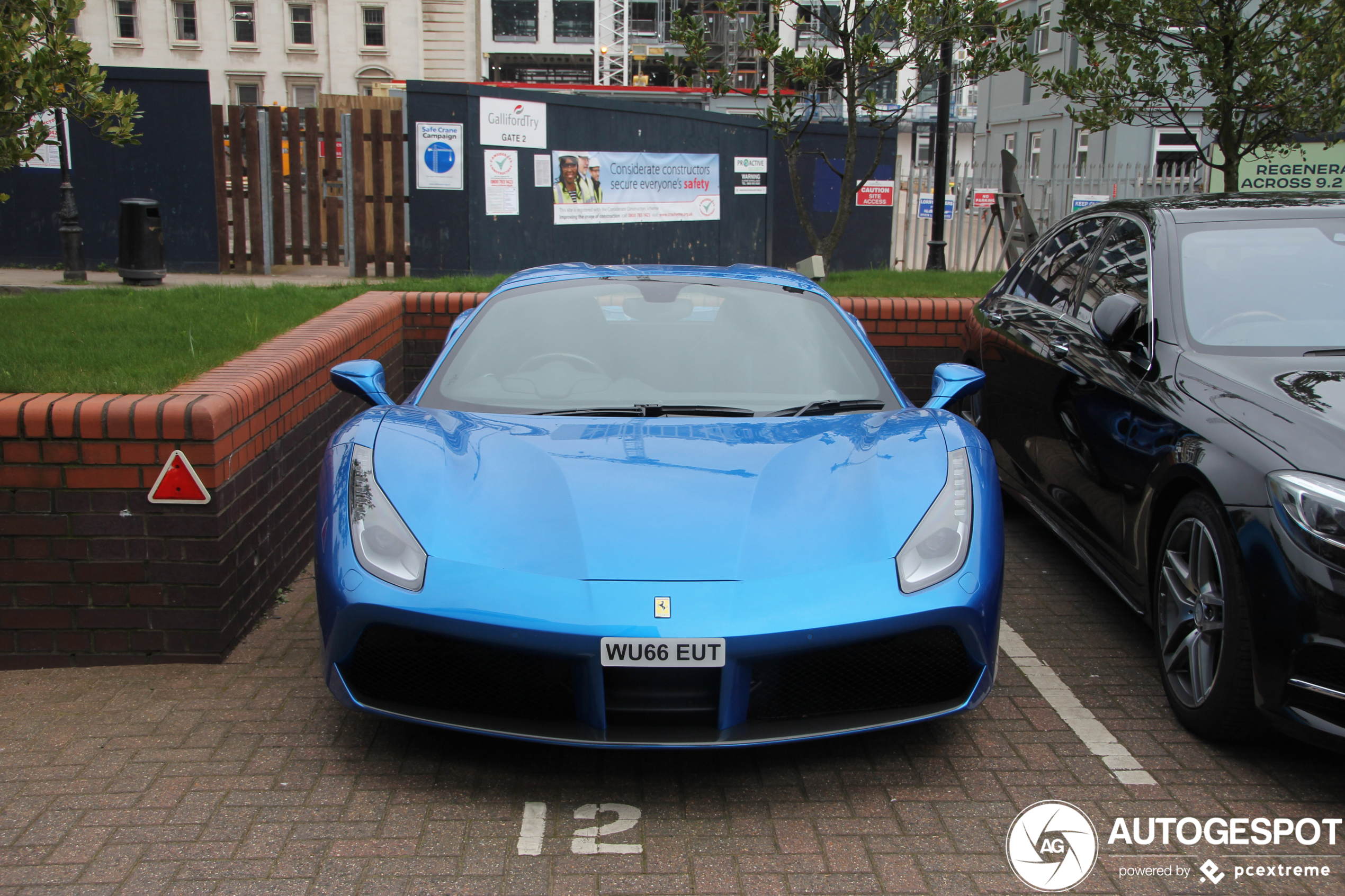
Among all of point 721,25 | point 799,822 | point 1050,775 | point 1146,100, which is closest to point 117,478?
point 799,822

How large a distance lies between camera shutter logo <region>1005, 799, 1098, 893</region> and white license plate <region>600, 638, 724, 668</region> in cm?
89

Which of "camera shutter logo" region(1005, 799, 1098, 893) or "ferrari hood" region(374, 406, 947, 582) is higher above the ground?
"ferrari hood" region(374, 406, 947, 582)

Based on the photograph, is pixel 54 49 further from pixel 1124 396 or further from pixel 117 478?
pixel 1124 396

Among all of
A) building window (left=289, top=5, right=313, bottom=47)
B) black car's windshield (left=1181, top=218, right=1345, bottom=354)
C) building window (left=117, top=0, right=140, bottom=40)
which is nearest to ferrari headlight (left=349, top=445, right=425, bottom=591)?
black car's windshield (left=1181, top=218, right=1345, bottom=354)

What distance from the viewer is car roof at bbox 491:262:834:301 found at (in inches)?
179

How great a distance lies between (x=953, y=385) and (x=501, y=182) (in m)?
10.0

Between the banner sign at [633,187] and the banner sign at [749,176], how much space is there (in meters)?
0.35

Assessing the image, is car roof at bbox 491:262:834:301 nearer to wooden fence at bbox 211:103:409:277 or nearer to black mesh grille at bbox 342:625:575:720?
black mesh grille at bbox 342:625:575:720

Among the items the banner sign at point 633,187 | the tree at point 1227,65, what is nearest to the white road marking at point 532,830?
the tree at point 1227,65

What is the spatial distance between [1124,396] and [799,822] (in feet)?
6.59

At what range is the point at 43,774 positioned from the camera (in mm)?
3064

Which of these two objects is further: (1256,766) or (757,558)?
(1256,766)

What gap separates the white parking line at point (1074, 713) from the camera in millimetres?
3168

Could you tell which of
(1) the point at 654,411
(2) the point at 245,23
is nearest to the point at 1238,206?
(1) the point at 654,411
